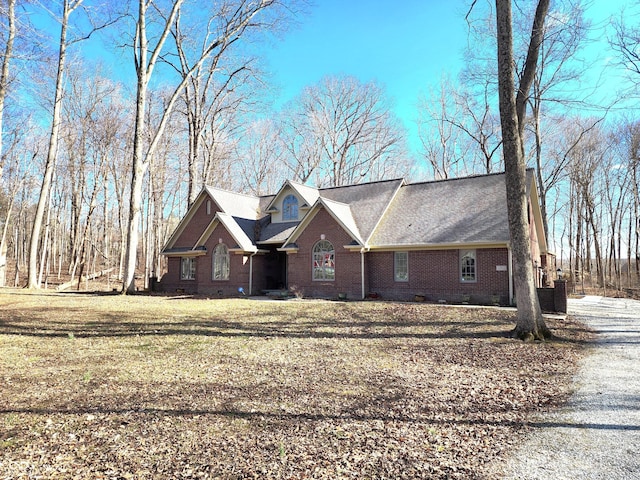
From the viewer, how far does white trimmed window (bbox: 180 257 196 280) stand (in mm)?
24328

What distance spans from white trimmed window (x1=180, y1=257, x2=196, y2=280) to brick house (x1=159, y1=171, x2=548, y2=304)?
7 cm

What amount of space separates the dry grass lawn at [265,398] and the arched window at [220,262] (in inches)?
456

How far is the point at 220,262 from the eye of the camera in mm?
22734

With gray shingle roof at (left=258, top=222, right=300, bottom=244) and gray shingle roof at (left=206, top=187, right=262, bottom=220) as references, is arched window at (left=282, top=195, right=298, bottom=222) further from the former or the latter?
gray shingle roof at (left=206, top=187, right=262, bottom=220)

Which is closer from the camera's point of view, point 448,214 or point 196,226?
point 448,214

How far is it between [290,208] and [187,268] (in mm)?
7363

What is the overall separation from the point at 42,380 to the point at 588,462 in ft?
22.2

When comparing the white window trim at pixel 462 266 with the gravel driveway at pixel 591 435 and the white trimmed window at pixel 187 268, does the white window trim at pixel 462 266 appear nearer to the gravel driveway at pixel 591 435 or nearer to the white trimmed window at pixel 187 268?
the gravel driveway at pixel 591 435

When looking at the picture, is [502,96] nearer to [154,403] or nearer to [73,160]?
[154,403]

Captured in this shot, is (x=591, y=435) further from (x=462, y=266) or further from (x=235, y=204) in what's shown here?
(x=235, y=204)

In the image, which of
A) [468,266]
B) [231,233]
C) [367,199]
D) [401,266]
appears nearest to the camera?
[468,266]

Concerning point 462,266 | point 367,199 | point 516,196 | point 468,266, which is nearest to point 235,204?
point 367,199

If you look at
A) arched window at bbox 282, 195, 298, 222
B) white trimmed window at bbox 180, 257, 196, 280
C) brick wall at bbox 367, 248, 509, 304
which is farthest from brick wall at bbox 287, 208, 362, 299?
white trimmed window at bbox 180, 257, 196, 280

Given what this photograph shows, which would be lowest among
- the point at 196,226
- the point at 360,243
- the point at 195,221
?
the point at 360,243
